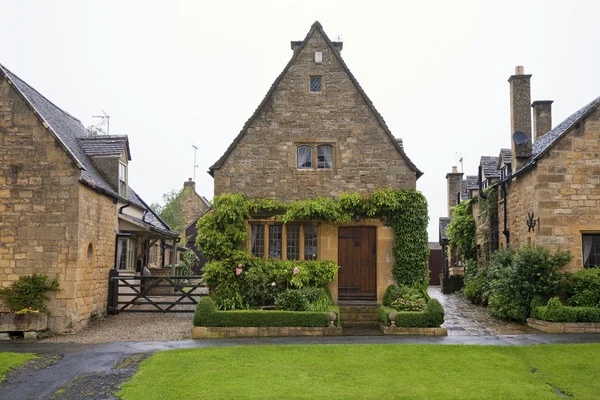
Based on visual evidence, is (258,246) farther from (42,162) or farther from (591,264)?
(591,264)

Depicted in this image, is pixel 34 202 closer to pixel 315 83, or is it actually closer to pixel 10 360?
pixel 10 360

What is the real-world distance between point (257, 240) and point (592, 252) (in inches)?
442

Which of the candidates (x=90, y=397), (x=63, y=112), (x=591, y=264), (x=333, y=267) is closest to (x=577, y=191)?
(x=591, y=264)

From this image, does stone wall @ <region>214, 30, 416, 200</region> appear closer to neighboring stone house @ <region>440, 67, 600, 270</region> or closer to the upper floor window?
the upper floor window

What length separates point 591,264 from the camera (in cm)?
1961

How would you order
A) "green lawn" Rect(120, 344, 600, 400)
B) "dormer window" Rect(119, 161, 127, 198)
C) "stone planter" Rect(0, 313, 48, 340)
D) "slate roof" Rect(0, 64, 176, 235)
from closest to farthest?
"green lawn" Rect(120, 344, 600, 400)
"stone planter" Rect(0, 313, 48, 340)
"slate roof" Rect(0, 64, 176, 235)
"dormer window" Rect(119, 161, 127, 198)

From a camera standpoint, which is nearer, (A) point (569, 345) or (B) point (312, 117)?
(A) point (569, 345)

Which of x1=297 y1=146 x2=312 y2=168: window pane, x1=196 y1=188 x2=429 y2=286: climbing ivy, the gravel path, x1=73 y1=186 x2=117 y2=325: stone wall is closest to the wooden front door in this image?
x1=196 y1=188 x2=429 y2=286: climbing ivy

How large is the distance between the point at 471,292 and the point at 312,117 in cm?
1111

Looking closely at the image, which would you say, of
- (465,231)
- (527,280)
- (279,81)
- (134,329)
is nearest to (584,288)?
(527,280)

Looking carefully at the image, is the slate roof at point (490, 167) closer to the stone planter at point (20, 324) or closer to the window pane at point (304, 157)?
the window pane at point (304, 157)

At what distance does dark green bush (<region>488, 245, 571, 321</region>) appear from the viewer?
61.4 feet

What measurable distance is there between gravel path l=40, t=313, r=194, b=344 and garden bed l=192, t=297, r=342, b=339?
749mm

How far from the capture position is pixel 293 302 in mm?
17766
